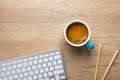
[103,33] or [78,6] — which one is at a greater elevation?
[78,6]

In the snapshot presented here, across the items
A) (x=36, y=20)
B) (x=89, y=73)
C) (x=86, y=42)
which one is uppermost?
(x=36, y=20)

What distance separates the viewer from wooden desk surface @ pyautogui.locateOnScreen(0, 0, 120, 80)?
136 cm

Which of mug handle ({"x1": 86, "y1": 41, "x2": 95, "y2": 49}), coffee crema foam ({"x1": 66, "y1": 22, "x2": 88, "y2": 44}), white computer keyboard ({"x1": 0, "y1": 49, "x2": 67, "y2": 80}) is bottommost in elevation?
white computer keyboard ({"x1": 0, "y1": 49, "x2": 67, "y2": 80})

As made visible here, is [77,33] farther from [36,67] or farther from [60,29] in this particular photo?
[36,67]

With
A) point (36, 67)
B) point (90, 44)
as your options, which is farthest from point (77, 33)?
point (36, 67)

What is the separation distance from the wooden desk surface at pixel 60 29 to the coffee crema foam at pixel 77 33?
0.15 ft

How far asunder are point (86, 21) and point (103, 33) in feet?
0.24

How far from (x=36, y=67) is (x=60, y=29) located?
0.16 m

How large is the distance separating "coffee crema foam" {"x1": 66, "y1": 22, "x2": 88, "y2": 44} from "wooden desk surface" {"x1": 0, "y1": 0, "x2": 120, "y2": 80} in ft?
0.15

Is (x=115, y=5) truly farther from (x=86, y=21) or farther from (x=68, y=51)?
(x=68, y=51)

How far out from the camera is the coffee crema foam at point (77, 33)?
52.3 inches

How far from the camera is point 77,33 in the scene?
1.33m

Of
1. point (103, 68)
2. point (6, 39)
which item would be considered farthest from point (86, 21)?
point (6, 39)

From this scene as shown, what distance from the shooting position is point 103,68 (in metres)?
1.36
